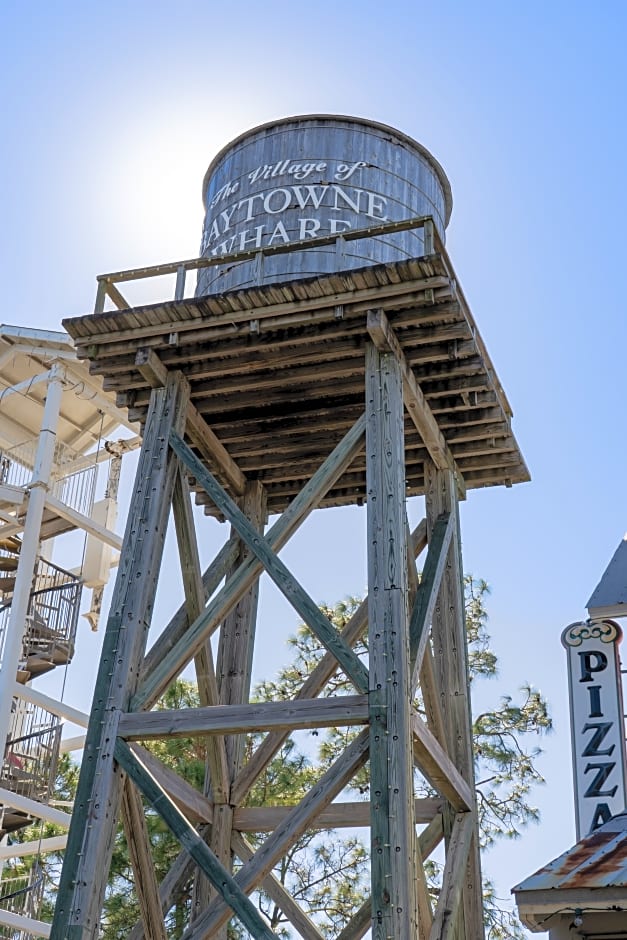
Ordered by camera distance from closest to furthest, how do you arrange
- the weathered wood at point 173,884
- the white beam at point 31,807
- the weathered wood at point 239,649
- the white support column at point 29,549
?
the weathered wood at point 173,884
the weathered wood at point 239,649
the white beam at point 31,807
the white support column at point 29,549

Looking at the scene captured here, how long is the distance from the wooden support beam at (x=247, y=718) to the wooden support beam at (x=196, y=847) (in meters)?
0.23

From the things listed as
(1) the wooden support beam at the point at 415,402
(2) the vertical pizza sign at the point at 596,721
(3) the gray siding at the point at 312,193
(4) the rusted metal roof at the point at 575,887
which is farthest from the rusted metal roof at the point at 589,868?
(3) the gray siding at the point at 312,193

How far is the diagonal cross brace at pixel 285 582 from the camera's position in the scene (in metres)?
9.88

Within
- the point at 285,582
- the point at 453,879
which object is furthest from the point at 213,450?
the point at 453,879

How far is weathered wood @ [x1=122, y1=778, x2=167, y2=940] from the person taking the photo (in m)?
10.0

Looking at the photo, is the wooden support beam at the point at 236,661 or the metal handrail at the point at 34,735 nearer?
the wooden support beam at the point at 236,661

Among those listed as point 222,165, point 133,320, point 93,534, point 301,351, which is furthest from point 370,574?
point 93,534

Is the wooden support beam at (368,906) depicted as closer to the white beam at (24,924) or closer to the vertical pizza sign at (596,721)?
the vertical pizza sign at (596,721)

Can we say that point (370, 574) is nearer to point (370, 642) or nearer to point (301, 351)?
point (370, 642)

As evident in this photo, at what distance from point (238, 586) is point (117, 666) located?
1.20m

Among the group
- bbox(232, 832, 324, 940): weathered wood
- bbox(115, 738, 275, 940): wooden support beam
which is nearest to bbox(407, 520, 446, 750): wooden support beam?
bbox(232, 832, 324, 940): weathered wood

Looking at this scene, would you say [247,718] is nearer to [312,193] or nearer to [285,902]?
[285,902]

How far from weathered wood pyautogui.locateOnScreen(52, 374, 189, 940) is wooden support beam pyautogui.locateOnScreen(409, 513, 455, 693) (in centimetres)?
225

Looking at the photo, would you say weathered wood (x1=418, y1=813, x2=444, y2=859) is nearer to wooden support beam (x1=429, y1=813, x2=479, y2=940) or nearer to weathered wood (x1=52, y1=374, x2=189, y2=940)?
wooden support beam (x1=429, y1=813, x2=479, y2=940)
